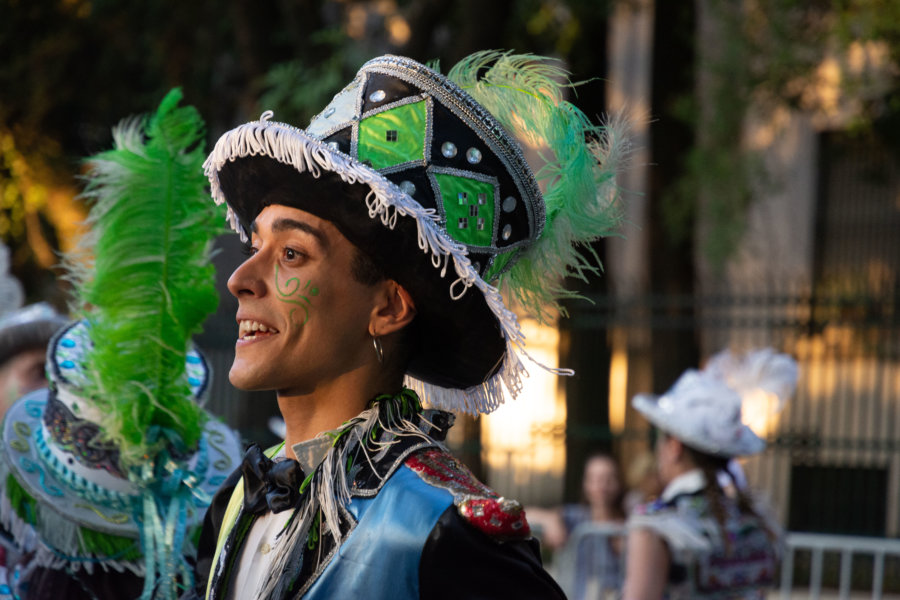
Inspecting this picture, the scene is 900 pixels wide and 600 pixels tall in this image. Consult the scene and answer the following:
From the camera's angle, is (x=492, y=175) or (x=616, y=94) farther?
(x=616, y=94)

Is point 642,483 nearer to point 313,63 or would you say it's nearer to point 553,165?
point 313,63

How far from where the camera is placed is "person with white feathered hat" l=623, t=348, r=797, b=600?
14.5 ft

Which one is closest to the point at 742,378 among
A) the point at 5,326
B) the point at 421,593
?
the point at 5,326

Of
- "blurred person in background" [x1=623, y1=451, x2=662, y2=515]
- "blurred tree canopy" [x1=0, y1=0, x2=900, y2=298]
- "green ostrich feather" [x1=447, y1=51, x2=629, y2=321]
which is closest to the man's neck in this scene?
"green ostrich feather" [x1=447, y1=51, x2=629, y2=321]

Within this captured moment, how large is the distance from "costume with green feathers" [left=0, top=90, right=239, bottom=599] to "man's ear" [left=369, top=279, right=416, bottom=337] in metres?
0.90

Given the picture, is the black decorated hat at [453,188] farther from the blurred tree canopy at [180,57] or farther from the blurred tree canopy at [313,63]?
the blurred tree canopy at [180,57]

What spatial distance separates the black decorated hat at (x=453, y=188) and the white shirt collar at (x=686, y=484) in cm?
236

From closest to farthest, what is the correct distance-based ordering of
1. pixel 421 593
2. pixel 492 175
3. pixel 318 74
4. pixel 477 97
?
pixel 421 593
pixel 492 175
pixel 477 97
pixel 318 74

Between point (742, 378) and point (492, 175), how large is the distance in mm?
3777

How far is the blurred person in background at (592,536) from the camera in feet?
20.7

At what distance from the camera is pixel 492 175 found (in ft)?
7.73

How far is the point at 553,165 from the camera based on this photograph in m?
2.60

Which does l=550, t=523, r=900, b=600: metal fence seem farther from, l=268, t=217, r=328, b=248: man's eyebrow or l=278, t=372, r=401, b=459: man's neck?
l=268, t=217, r=328, b=248: man's eyebrow

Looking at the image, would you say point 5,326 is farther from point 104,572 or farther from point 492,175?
point 492,175
